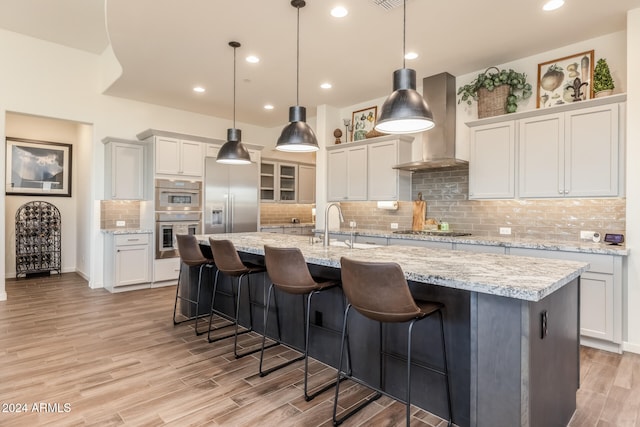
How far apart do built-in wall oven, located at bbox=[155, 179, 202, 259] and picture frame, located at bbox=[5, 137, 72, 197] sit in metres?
2.50

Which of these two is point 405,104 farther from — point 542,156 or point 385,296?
point 542,156

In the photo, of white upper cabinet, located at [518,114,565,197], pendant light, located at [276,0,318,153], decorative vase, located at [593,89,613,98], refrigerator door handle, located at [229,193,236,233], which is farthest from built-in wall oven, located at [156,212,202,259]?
decorative vase, located at [593,89,613,98]

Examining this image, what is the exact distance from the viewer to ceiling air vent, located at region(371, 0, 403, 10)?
3.05 m

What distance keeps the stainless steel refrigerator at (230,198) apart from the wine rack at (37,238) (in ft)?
9.59

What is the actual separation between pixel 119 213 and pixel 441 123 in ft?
16.3

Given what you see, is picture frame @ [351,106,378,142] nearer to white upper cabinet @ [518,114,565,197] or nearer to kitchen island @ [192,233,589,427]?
white upper cabinet @ [518,114,565,197]

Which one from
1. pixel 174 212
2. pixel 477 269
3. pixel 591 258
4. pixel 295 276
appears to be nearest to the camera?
pixel 477 269

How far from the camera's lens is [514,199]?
4.08 m

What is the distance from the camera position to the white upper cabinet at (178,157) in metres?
5.56

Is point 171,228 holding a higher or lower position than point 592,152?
lower

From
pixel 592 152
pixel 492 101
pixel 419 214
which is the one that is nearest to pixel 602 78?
pixel 592 152

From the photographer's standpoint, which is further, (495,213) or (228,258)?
(495,213)

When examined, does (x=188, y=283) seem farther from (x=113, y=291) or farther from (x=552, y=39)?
(x=552, y=39)

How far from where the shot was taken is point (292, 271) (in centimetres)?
247
